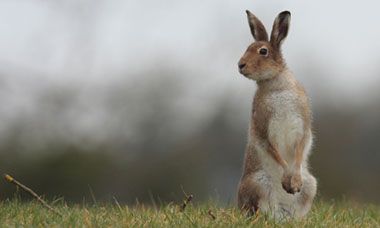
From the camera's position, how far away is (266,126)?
9.11m

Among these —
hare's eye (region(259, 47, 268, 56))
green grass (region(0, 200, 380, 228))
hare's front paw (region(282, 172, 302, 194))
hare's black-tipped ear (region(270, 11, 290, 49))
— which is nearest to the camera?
green grass (region(0, 200, 380, 228))

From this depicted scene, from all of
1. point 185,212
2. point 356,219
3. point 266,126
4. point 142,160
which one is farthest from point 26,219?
point 142,160

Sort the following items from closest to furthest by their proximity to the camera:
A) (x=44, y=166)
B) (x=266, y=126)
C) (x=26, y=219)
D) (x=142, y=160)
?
(x=26, y=219) < (x=266, y=126) < (x=44, y=166) < (x=142, y=160)

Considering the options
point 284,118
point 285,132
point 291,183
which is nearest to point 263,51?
point 284,118

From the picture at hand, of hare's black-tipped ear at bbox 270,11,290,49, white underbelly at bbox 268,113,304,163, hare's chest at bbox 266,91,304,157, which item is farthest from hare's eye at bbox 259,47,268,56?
white underbelly at bbox 268,113,304,163

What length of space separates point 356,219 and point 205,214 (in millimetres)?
1501

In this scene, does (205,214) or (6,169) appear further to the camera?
(6,169)

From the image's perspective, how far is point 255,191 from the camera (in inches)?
358

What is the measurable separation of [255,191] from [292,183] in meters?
0.35

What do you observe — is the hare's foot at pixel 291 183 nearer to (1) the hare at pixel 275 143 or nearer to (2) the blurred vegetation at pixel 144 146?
(1) the hare at pixel 275 143

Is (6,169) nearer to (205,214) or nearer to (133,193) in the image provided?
(133,193)

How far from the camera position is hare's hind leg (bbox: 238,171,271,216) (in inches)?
358

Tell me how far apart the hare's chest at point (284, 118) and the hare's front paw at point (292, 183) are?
1.08 feet

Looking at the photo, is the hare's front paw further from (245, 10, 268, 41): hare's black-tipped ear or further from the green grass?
(245, 10, 268, 41): hare's black-tipped ear
